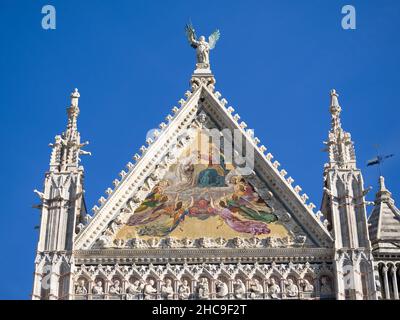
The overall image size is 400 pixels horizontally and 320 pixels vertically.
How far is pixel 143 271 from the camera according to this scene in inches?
786

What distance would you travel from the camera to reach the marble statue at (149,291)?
19609 mm

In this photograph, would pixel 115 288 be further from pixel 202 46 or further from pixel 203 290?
pixel 202 46

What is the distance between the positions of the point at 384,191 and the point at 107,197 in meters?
6.05

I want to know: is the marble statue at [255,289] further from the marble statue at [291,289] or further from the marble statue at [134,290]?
the marble statue at [134,290]

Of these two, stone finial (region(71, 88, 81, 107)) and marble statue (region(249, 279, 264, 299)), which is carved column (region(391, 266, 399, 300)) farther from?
stone finial (region(71, 88, 81, 107))

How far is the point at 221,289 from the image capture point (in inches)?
776

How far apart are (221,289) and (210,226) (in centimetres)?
144

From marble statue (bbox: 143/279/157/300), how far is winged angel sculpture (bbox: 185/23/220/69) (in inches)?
217

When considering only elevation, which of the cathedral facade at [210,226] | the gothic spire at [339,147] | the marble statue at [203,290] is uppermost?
the gothic spire at [339,147]

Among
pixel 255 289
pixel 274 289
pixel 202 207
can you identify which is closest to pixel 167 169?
pixel 202 207

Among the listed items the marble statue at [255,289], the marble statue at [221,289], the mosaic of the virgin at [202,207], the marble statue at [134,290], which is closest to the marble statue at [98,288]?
the marble statue at [134,290]

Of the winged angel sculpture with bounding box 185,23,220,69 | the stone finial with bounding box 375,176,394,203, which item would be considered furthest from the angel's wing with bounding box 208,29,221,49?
the stone finial with bounding box 375,176,394,203

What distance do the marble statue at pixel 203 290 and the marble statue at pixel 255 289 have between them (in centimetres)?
80

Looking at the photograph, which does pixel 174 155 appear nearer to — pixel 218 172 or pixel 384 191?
pixel 218 172
